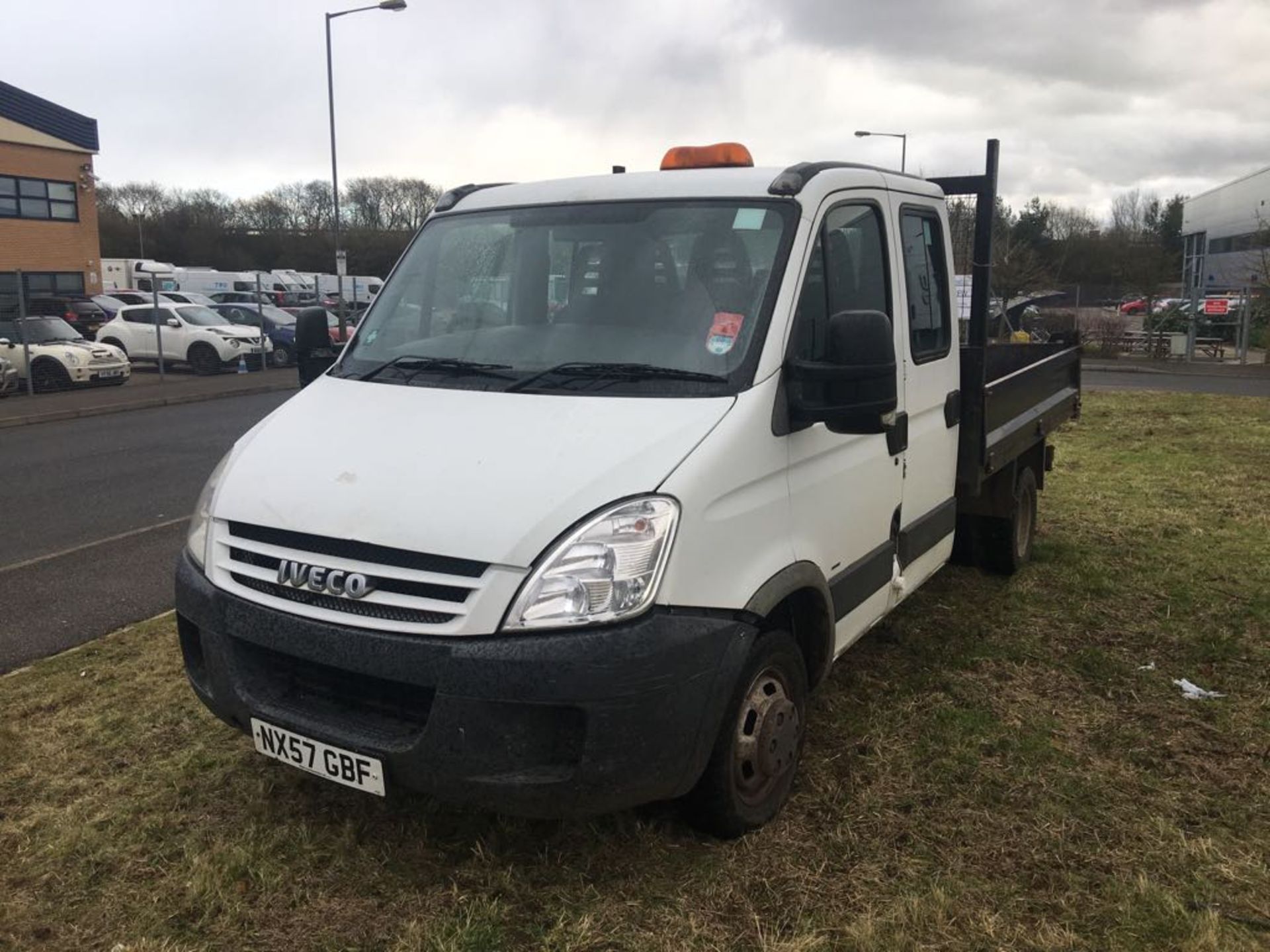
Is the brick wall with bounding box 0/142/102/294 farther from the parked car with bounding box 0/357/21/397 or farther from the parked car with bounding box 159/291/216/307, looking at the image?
the parked car with bounding box 0/357/21/397

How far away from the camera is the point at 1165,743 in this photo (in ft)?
12.9

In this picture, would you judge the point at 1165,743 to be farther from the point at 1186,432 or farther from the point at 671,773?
the point at 1186,432

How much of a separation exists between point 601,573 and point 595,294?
1.27m

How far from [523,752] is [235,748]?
1.79 m

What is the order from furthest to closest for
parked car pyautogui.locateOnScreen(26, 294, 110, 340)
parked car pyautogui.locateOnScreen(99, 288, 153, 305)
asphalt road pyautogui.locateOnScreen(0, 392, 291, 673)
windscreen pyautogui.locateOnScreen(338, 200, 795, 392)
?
parked car pyautogui.locateOnScreen(99, 288, 153, 305) < parked car pyautogui.locateOnScreen(26, 294, 110, 340) < asphalt road pyautogui.locateOnScreen(0, 392, 291, 673) < windscreen pyautogui.locateOnScreen(338, 200, 795, 392)

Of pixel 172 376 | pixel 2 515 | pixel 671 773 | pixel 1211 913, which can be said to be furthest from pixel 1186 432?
pixel 172 376

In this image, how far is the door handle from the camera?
3961 mm

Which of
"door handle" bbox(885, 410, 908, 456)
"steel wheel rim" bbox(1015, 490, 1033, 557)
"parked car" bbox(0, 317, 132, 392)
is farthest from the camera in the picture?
"parked car" bbox(0, 317, 132, 392)

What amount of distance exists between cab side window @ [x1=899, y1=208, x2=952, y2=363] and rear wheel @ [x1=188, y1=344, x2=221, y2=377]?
2103 cm

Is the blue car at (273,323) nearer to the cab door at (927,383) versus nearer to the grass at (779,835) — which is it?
the grass at (779,835)

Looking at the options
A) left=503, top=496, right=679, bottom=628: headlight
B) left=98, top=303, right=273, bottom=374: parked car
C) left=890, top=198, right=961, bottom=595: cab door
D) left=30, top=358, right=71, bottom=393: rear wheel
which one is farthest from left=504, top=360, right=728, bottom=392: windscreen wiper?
left=98, top=303, right=273, bottom=374: parked car

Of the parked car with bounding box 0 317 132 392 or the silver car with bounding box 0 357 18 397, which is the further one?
the parked car with bounding box 0 317 132 392

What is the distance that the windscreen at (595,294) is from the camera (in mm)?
3281

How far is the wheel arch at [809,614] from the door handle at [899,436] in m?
0.78
